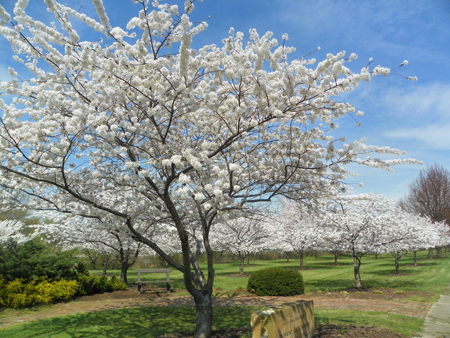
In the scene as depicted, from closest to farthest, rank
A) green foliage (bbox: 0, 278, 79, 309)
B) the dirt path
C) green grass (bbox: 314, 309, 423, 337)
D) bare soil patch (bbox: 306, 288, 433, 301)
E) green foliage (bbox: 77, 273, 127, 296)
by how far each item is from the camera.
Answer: green grass (bbox: 314, 309, 423, 337) → the dirt path → green foliage (bbox: 0, 278, 79, 309) → bare soil patch (bbox: 306, 288, 433, 301) → green foliage (bbox: 77, 273, 127, 296)

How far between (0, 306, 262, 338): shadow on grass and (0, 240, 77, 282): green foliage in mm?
3600

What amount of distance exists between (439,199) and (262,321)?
128ft

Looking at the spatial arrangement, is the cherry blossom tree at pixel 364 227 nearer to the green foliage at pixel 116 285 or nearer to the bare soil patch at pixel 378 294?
the bare soil patch at pixel 378 294

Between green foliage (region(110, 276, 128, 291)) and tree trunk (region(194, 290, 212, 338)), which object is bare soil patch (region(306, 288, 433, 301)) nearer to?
tree trunk (region(194, 290, 212, 338))

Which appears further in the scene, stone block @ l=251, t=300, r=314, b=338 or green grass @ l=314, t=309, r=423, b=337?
green grass @ l=314, t=309, r=423, b=337

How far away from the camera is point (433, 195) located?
116ft

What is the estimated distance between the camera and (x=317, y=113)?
183 inches

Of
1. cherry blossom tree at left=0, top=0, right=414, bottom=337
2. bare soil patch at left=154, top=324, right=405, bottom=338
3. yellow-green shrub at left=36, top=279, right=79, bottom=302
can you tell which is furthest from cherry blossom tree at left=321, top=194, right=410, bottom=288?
yellow-green shrub at left=36, top=279, right=79, bottom=302

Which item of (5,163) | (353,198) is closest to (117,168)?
(5,163)

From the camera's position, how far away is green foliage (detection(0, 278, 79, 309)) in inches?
366

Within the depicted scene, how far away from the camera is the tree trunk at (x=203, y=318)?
5793 millimetres

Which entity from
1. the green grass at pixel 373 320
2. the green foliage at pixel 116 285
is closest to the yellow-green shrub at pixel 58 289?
the green foliage at pixel 116 285

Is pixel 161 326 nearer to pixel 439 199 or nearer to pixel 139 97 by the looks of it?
pixel 139 97

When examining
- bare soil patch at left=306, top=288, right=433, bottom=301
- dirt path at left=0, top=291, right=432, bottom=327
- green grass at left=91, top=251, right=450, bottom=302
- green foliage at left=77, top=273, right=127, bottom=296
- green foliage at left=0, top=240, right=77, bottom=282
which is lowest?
green grass at left=91, top=251, right=450, bottom=302
